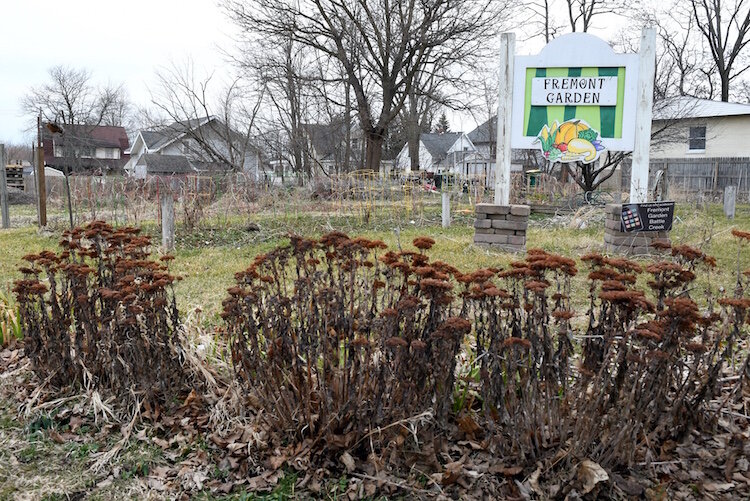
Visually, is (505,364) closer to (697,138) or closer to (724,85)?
(697,138)

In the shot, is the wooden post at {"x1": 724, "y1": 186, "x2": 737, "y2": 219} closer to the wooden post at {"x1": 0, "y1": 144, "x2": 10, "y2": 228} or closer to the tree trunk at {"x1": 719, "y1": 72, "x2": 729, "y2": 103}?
the wooden post at {"x1": 0, "y1": 144, "x2": 10, "y2": 228}

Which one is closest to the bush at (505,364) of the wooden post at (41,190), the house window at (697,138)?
the wooden post at (41,190)

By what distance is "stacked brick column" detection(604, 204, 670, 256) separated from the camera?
7962 millimetres

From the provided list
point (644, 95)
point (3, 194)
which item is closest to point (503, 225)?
point (644, 95)

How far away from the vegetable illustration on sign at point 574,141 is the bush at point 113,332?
18.2 feet

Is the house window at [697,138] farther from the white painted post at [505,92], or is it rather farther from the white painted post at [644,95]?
the white painted post at [505,92]

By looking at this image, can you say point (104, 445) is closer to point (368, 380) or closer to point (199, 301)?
point (368, 380)

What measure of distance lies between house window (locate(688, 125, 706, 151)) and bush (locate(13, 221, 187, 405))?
3205cm

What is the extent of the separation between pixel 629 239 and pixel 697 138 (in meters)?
26.1

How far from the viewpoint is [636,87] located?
24.5 ft

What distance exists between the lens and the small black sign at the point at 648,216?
7715 millimetres

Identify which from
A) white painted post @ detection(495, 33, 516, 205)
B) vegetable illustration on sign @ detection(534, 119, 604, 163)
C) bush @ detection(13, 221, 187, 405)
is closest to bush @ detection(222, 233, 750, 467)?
bush @ detection(13, 221, 187, 405)

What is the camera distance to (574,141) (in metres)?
7.61

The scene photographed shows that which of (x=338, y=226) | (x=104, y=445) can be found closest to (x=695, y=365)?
(x=104, y=445)
